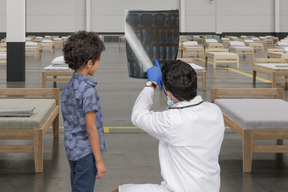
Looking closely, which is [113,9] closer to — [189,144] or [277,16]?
[277,16]

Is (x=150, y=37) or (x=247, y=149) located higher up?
(x=150, y=37)

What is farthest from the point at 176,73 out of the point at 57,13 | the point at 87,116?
the point at 57,13

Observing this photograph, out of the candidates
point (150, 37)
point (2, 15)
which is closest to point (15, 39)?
point (150, 37)

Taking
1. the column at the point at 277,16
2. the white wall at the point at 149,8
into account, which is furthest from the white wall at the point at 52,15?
the column at the point at 277,16

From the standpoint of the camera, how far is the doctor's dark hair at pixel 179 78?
2.38 meters

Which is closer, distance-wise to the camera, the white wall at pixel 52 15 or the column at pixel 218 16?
the column at pixel 218 16

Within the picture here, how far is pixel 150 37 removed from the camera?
2.45 m

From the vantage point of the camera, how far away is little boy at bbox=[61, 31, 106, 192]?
267 cm

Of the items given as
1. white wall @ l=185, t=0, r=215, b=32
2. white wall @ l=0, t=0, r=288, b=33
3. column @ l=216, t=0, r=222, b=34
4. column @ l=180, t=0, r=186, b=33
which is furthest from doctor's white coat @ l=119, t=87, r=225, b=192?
white wall @ l=185, t=0, r=215, b=32

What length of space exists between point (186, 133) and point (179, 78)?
25 centimetres

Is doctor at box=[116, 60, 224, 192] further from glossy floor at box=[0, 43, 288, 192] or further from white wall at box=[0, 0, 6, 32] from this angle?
white wall at box=[0, 0, 6, 32]

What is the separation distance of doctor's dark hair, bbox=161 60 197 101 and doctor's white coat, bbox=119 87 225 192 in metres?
0.05

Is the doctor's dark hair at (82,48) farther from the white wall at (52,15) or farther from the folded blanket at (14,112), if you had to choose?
the white wall at (52,15)

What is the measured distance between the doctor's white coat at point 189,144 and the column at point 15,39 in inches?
399
